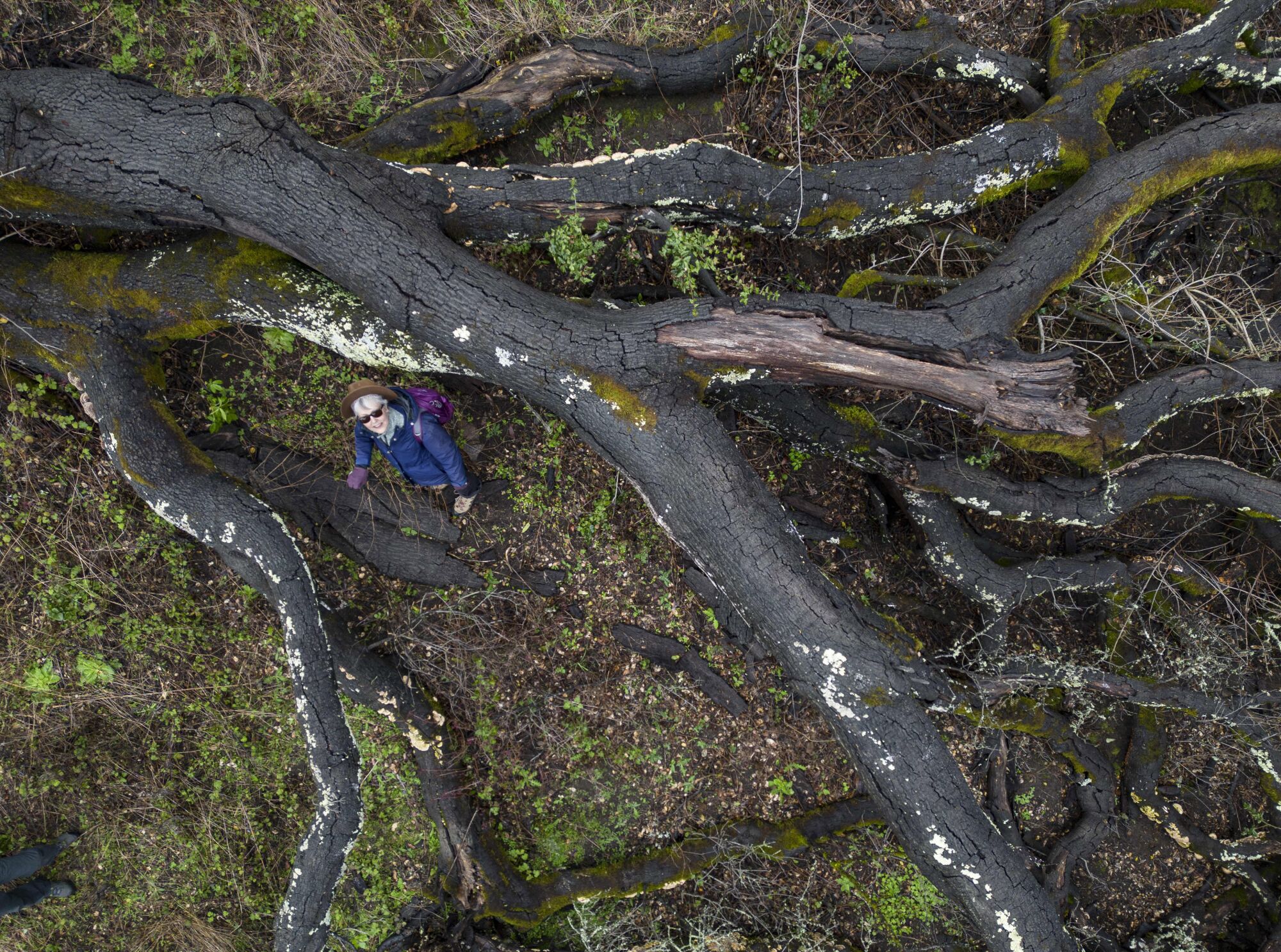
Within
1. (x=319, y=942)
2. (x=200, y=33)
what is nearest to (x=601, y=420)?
(x=319, y=942)

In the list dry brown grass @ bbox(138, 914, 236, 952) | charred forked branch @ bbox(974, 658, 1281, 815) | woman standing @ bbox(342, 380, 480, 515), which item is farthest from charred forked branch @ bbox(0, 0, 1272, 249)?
dry brown grass @ bbox(138, 914, 236, 952)

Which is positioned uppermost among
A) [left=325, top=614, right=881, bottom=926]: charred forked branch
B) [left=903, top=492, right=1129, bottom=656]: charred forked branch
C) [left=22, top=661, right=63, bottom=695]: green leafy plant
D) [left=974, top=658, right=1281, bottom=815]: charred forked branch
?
[left=903, top=492, right=1129, bottom=656]: charred forked branch

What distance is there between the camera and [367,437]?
372 cm

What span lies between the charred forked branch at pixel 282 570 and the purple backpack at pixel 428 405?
3.15 feet

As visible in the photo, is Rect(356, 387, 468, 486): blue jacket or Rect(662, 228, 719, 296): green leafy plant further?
Rect(356, 387, 468, 486): blue jacket

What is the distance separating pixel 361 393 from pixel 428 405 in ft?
1.64

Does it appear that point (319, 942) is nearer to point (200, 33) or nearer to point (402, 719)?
point (402, 719)

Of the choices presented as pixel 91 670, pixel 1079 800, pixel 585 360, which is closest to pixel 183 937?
pixel 91 670

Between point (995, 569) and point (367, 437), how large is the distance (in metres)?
3.88

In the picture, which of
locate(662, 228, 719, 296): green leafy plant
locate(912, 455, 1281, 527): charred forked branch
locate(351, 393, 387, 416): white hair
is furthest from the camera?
locate(912, 455, 1281, 527): charred forked branch

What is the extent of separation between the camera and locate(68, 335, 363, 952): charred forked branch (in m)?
3.58

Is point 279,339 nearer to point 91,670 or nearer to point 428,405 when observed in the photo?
point 428,405

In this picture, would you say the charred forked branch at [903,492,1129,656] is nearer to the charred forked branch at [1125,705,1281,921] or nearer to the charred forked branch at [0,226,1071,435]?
the charred forked branch at [0,226,1071,435]

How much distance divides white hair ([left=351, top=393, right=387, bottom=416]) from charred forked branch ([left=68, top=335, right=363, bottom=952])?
0.88 m
